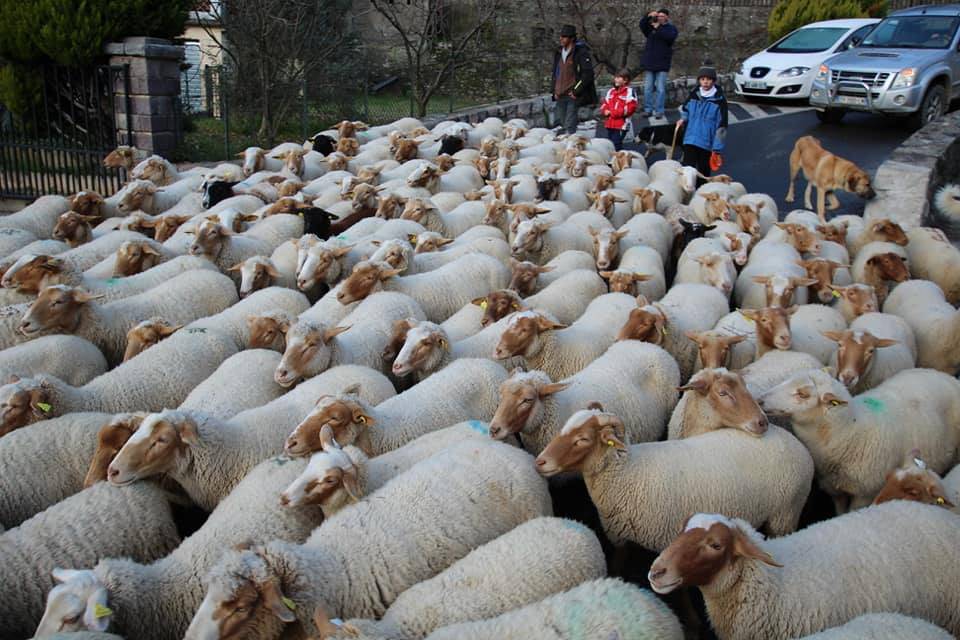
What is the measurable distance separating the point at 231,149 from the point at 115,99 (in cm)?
230

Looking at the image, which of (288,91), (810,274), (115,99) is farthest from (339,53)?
(810,274)

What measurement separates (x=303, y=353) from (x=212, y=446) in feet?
3.27

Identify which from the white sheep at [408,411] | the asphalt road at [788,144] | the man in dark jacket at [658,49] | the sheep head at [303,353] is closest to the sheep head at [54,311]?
the sheep head at [303,353]

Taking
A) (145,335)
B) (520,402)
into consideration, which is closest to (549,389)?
(520,402)

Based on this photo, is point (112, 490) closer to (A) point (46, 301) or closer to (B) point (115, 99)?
(A) point (46, 301)

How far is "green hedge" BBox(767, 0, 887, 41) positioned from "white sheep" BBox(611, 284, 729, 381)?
20.7 m

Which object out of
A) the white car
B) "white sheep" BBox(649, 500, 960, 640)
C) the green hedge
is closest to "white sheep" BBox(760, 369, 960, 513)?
"white sheep" BBox(649, 500, 960, 640)

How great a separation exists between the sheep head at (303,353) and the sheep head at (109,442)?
959 millimetres

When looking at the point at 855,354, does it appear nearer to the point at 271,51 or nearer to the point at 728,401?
the point at 728,401

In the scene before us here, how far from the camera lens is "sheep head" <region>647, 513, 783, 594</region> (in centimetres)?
320

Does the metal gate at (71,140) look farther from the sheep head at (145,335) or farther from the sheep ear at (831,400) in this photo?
the sheep ear at (831,400)

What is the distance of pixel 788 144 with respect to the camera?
14.5 meters

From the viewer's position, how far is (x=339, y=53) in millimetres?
19891

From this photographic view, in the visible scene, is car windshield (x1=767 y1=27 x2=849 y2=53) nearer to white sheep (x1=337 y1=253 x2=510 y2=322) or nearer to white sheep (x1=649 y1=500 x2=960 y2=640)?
white sheep (x1=337 y1=253 x2=510 y2=322)
